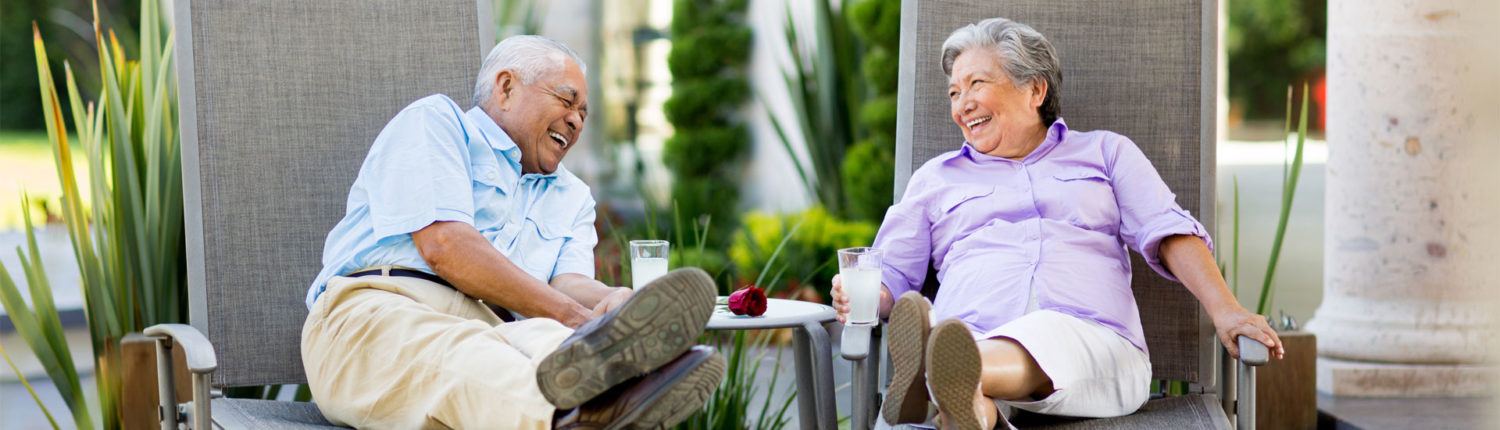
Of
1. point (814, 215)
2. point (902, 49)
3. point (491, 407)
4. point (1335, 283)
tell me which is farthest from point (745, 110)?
point (491, 407)

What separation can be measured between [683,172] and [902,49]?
13.1 feet

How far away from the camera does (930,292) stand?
8.29ft

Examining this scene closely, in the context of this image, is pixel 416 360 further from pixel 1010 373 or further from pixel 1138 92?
pixel 1138 92

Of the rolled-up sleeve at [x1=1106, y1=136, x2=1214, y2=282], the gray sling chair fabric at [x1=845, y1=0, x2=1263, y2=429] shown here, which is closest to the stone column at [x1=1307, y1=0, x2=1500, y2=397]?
the gray sling chair fabric at [x1=845, y1=0, x2=1263, y2=429]

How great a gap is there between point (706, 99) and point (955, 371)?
188 inches

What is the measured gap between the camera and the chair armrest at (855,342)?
2.02m

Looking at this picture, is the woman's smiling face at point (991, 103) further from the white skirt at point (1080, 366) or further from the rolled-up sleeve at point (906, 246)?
the white skirt at point (1080, 366)

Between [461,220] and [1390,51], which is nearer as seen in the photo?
[461,220]

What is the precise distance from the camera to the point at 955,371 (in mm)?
1752

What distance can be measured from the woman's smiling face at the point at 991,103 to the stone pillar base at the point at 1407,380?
1.63m

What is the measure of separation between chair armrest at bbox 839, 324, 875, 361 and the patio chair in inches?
36.1

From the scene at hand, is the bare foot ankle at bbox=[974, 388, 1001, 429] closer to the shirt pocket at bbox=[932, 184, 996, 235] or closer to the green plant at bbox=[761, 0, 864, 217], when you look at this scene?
the shirt pocket at bbox=[932, 184, 996, 235]

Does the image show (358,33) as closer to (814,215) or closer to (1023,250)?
(1023,250)

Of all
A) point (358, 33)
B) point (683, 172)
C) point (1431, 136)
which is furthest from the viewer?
point (683, 172)
